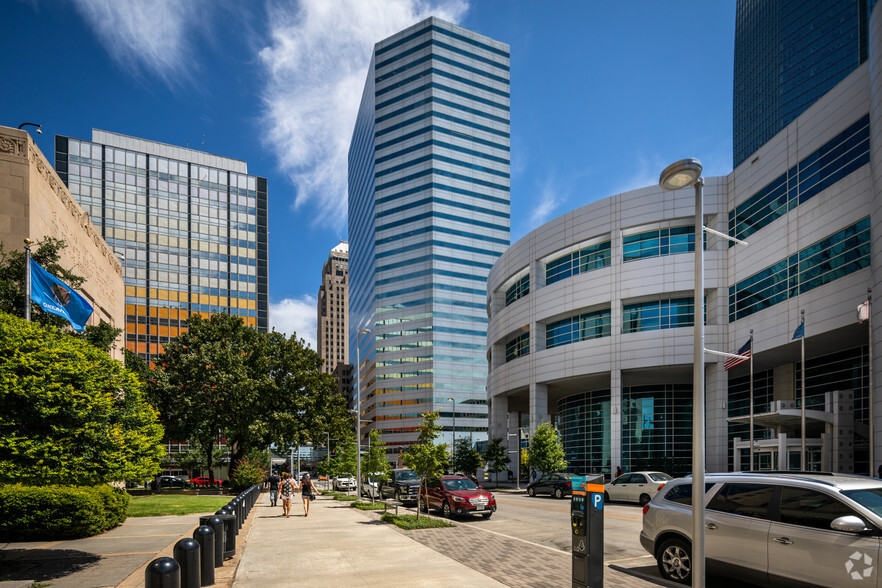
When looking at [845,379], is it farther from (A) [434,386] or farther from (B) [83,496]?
(A) [434,386]

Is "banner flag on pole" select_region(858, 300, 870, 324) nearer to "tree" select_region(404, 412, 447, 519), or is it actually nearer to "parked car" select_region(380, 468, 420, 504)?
"tree" select_region(404, 412, 447, 519)

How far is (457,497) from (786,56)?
142502 millimetres

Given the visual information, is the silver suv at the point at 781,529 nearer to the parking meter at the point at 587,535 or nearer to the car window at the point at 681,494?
the car window at the point at 681,494

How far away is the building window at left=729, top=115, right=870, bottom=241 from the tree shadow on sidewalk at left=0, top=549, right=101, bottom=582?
114 ft

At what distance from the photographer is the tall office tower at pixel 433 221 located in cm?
10769

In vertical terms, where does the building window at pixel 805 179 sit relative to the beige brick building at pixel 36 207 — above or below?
above

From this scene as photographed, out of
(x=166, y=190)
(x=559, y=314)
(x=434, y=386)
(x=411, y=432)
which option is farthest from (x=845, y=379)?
(x=166, y=190)

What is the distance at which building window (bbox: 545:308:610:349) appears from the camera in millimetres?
43406

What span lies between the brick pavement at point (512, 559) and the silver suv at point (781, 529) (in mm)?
959

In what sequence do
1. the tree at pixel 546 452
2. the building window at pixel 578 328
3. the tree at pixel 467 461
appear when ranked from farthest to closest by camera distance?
the tree at pixel 467 461 < the building window at pixel 578 328 < the tree at pixel 546 452

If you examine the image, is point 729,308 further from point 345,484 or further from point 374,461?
point 345,484

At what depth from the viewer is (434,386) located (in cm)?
10575

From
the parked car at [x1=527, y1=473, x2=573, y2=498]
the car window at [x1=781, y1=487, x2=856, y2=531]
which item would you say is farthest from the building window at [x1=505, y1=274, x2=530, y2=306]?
the car window at [x1=781, y1=487, x2=856, y2=531]

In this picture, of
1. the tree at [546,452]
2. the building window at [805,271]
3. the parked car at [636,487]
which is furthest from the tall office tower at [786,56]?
the parked car at [636,487]
